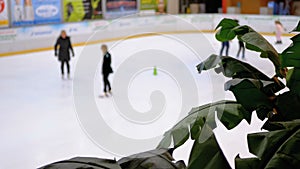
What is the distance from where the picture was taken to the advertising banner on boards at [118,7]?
18000 mm

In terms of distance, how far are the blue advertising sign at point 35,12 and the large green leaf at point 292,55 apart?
1408cm

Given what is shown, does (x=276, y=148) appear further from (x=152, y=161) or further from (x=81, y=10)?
(x=81, y=10)

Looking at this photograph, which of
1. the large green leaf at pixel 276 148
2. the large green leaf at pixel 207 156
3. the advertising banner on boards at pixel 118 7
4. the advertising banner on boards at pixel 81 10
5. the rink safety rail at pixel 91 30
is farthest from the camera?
the advertising banner on boards at pixel 118 7

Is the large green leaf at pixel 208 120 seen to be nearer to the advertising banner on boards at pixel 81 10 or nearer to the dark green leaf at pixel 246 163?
the dark green leaf at pixel 246 163

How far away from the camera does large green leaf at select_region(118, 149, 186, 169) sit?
2.99 ft

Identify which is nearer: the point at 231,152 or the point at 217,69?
the point at 217,69

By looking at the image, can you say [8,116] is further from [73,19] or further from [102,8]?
[102,8]

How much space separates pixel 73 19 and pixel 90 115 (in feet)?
51.6

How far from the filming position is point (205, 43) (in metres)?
1.04

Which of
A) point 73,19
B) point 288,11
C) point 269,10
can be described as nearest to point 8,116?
point 73,19

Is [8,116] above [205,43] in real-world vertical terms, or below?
below

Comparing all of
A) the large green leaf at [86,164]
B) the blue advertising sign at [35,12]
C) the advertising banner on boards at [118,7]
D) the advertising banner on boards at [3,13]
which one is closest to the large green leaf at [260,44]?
the large green leaf at [86,164]

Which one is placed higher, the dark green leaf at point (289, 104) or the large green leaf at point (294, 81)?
the large green leaf at point (294, 81)

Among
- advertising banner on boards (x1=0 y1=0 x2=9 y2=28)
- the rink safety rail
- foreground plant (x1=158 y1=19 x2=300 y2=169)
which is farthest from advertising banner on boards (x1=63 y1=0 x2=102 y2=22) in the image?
foreground plant (x1=158 y1=19 x2=300 y2=169)
